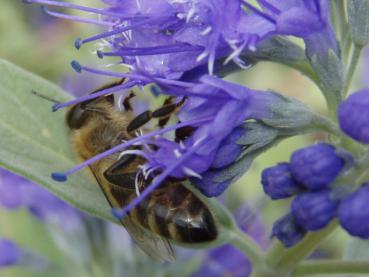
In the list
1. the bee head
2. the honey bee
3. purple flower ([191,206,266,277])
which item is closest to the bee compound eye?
the bee head

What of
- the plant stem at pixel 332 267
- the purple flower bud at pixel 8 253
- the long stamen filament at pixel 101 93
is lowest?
the purple flower bud at pixel 8 253

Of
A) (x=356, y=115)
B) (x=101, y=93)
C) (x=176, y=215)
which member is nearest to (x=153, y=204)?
(x=176, y=215)

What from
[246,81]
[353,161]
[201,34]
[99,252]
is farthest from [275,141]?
[246,81]

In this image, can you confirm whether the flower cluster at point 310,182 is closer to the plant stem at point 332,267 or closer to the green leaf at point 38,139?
the plant stem at point 332,267

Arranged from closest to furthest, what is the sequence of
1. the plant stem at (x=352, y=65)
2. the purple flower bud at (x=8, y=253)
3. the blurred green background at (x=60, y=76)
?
the plant stem at (x=352, y=65), the purple flower bud at (x=8, y=253), the blurred green background at (x=60, y=76)

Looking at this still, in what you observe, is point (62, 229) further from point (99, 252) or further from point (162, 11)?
point (162, 11)

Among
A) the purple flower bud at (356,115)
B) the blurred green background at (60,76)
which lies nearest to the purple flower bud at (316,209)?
the purple flower bud at (356,115)
